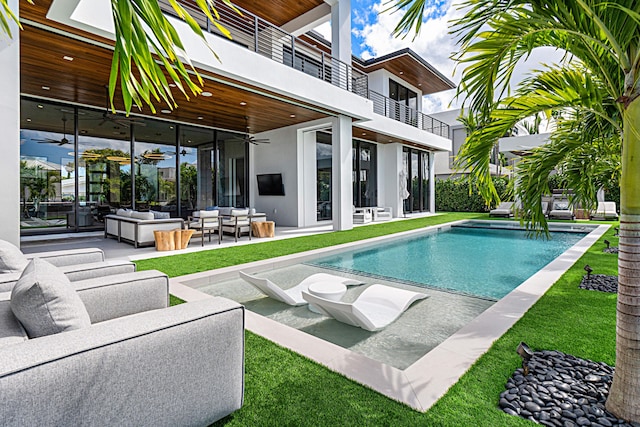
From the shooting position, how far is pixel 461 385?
226cm

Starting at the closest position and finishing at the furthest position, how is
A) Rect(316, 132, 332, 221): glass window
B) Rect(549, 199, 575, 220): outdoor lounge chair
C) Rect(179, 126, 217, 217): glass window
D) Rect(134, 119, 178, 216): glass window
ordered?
1. Rect(134, 119, 178, 216): glass window
2. Rect(179, 126, 217, 217): glass window
3. Rect(316, 132, 332, 221): glass window
4. Rect(549, 199, 575, 220): outdoor lounge chair

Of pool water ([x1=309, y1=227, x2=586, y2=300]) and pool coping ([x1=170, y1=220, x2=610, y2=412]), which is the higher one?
pool coping ([x1=170, y1=220, x2=610, y2=412])

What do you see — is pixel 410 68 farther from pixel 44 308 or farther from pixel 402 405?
pixel 44 308

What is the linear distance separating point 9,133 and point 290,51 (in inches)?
422

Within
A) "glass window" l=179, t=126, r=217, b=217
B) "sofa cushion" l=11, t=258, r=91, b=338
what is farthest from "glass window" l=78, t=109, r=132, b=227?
"sofa cushion" l=11, t=258, r=91, b=338

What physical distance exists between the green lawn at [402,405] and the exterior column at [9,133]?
3.76 metres

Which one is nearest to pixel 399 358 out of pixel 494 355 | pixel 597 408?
pixel 494 355

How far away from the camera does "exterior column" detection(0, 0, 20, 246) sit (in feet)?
14.5

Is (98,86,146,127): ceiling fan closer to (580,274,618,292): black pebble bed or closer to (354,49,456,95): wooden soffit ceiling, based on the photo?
(580,274,618,292): black pebble bed

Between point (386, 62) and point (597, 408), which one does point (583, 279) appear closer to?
point (597, 408)

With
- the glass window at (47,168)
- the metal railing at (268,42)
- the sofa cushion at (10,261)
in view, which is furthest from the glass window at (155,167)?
the sofa cushion at (10,261)

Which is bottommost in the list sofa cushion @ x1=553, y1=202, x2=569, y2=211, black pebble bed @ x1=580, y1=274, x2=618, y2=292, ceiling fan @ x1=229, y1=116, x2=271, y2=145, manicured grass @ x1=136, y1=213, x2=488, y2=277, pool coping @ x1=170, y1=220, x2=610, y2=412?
pool coping @ x1=170, y1=220, x2=610, y2=412

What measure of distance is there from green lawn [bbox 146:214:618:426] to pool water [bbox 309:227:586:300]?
1.48 metres

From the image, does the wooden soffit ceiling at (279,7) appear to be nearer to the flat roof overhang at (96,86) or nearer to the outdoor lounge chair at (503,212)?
the flat roof overhang at (96,86)
